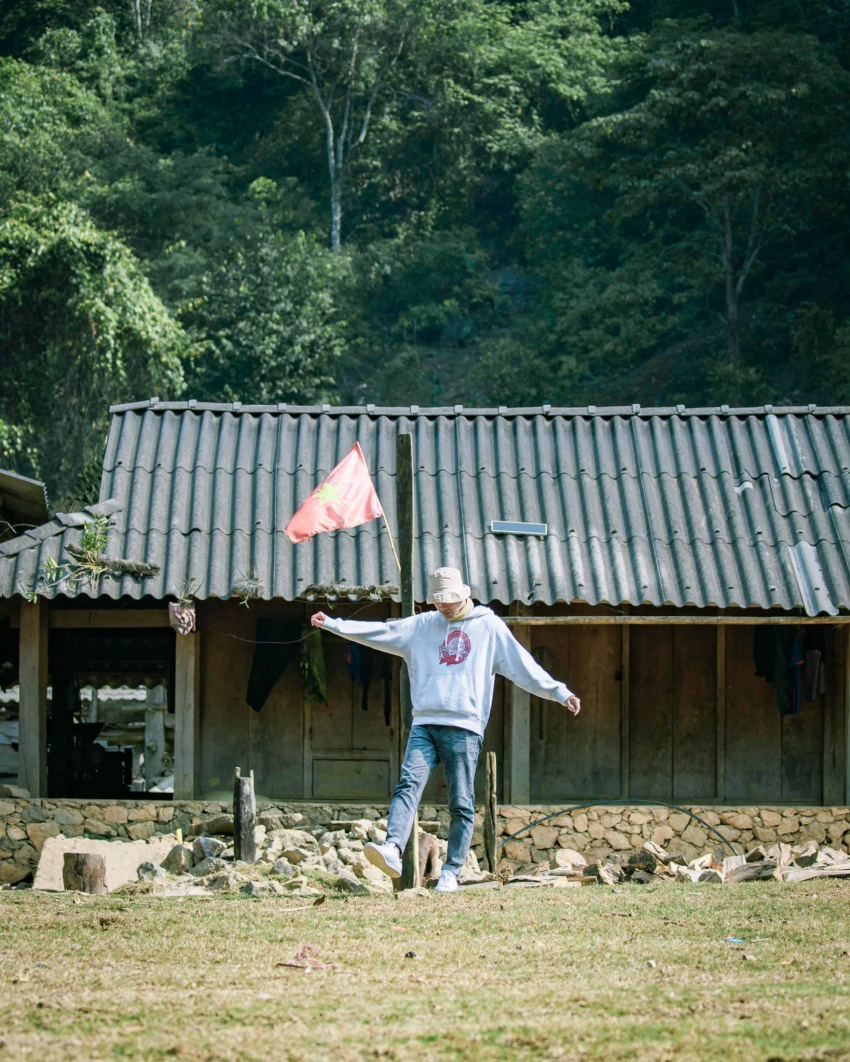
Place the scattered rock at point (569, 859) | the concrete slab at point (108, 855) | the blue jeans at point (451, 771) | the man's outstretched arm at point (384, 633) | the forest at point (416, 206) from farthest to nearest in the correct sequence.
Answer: the forest at point (416, 206), the scattered rock at point (569, 859), the concrete slab at point (108, 855), the man's outstretched arm at point (384, 633), the blue jeans at point (451, 771)

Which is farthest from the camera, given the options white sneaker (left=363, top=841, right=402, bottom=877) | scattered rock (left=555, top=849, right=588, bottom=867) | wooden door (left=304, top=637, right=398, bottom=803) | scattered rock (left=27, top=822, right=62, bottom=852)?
wooden door (left=304, top=637, right=398, bottom=803)

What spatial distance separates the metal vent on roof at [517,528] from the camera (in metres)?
13.0

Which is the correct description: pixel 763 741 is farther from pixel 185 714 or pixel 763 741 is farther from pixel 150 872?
pixel 150 872

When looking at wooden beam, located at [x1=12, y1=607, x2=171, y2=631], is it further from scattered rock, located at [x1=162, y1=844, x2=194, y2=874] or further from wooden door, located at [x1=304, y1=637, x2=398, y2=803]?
scattered rock, located at [x1=162, y1=844, x2=194, y2=874]

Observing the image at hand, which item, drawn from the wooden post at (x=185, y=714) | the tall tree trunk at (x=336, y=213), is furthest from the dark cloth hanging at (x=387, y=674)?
the tall tree trunk at (x=336, y=213)

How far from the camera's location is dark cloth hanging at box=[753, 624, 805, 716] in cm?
1278

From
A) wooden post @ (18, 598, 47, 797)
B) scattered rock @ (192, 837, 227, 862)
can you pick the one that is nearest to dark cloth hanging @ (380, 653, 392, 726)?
scattered rock @ (192, 837, 227, 862)

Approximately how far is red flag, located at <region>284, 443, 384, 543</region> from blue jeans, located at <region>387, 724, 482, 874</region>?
324cm

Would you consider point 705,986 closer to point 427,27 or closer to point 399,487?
point 399,487

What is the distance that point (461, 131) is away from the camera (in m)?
39.6

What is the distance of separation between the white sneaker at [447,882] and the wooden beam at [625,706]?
558cm

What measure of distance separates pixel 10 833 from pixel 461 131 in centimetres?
3130

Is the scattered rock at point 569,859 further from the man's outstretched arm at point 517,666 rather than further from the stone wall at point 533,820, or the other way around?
the man's outstretched arm at point 517,666

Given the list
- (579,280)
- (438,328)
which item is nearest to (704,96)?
(579,280)
